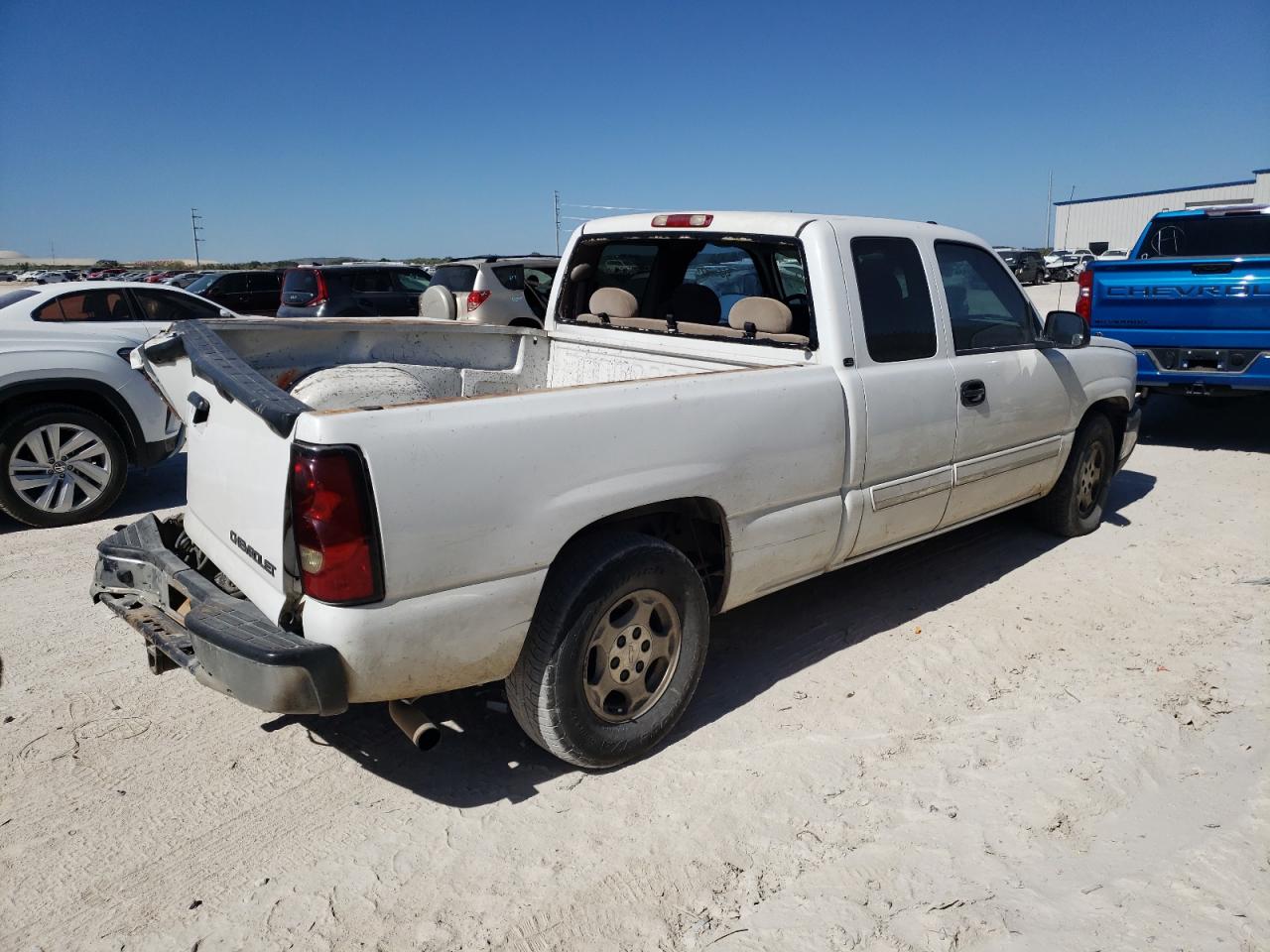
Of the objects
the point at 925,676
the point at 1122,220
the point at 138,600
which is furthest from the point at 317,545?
the point at 1122,220

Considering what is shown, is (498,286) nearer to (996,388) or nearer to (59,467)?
(59,467)

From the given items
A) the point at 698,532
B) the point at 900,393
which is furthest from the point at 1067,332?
the point at 698,532

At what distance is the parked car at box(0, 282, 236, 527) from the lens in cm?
621

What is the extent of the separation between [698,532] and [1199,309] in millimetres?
6438

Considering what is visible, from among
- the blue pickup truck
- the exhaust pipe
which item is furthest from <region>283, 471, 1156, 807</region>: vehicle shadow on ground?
the blue pickup truck

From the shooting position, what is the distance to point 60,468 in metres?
6.38

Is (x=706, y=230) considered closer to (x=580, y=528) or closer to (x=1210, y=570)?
(x=580, y=528)

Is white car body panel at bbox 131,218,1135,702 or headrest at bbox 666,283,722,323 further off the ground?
headrest at bbox 666,283,722,323

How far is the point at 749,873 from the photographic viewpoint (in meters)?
2.82

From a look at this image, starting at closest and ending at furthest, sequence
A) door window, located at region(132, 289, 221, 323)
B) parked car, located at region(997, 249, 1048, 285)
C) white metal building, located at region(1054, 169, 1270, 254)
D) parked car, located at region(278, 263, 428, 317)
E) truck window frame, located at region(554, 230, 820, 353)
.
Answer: truck window frame, located at region(554, 230, 820, 353) → door window, located at region(132, 289, 221, 323) → parked car, located at region(278, 263, 428, 317) → parked car, located at region(997, 249, 1048, 285) → white metal building, located at region(1054, 169, 1270, 254)

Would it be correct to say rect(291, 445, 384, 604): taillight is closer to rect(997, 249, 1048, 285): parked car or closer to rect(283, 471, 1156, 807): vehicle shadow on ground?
rect(283, 471, 1156, 807): vehicle shadow on ground

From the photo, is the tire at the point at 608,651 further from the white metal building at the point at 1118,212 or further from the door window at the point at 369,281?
the white metal building at the point at 1118,212

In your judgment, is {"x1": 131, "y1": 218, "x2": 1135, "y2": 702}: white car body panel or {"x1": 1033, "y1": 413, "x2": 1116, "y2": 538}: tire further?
{"x1": 1033, "y1": 413, "x2": 1116, "y2": 538}: tire

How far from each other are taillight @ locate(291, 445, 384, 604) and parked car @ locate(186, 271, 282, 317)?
16916 mm
